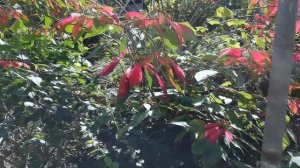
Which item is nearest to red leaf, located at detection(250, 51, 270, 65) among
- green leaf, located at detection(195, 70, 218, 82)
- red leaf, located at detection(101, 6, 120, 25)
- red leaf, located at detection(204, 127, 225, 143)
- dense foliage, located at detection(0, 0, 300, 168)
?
dense foliage, located at detection(0, 0, 300, 168)

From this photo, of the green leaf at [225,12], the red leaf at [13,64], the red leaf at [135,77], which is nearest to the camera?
the red leaf at [135,77]

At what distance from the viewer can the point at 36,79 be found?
253cm

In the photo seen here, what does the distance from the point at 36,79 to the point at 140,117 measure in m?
0.55

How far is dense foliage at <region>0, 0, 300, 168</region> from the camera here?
2.35 meters

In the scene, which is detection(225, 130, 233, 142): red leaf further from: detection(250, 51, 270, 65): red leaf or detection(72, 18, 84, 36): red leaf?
detection(72, 18, 84, 36): red leaf

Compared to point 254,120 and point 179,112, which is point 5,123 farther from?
point 254,120

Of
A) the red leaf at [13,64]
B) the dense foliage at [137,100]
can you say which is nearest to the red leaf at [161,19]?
the dense foliage at [137,100]

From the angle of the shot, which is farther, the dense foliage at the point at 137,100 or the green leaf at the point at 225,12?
the green leaf at the point at 225,12

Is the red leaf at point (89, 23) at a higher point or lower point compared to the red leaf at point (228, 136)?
higher

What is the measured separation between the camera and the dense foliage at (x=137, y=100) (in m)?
2.35

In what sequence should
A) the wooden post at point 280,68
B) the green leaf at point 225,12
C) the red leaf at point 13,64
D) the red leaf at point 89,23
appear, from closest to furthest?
the wooden post at point 280,68 < the red leaf at point 89,23 < the red leaf at point 13,64 < the green leaf at point 225,12

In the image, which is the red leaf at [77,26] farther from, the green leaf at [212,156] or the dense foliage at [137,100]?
the green leaf at [212,156]

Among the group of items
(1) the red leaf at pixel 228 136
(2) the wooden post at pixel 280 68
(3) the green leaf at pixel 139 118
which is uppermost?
(2) the wooden post at pixel 280 68

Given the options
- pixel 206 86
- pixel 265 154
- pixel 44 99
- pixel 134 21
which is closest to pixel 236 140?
pixel 206 86
